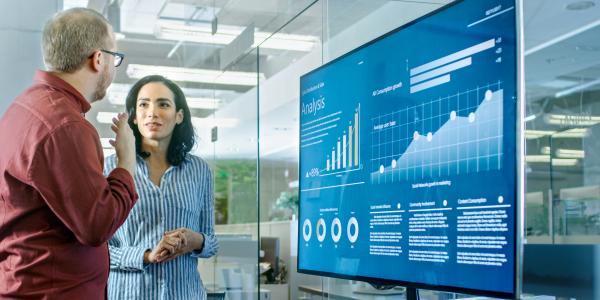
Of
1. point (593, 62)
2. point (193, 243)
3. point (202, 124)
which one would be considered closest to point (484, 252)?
point (193, 243)

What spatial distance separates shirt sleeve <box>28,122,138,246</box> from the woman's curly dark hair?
79 centimetres

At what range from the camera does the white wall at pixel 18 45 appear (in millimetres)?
3086

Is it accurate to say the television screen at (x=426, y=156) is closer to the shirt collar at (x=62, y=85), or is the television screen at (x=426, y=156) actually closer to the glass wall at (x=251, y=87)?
the glass wall at (x=251, y=87)

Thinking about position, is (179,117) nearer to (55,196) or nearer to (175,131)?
(175,131)

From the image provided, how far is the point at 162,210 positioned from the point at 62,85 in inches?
26.9

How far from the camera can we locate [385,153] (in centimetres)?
191

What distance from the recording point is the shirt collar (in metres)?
1.63

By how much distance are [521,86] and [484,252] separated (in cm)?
34

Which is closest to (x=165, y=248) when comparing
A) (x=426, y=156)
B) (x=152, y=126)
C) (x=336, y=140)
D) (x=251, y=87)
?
(x=152, y=126)

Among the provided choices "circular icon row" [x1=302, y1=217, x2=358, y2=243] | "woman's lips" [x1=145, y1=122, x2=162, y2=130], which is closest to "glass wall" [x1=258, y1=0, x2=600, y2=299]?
"circular icon row" [x1=302, y1=217, x2=358, y2=243]

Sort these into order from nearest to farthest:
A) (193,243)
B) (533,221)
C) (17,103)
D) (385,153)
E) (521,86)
Result: (521,86), (17,103), (385,153), (193,243), (533,221)

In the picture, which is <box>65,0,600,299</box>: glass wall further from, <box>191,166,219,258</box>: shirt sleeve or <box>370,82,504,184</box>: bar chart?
<box>370,82,504,184</box>: bar chart

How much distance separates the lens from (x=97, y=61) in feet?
5.51

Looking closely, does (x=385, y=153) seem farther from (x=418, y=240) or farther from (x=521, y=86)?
(x=521, y=86)
